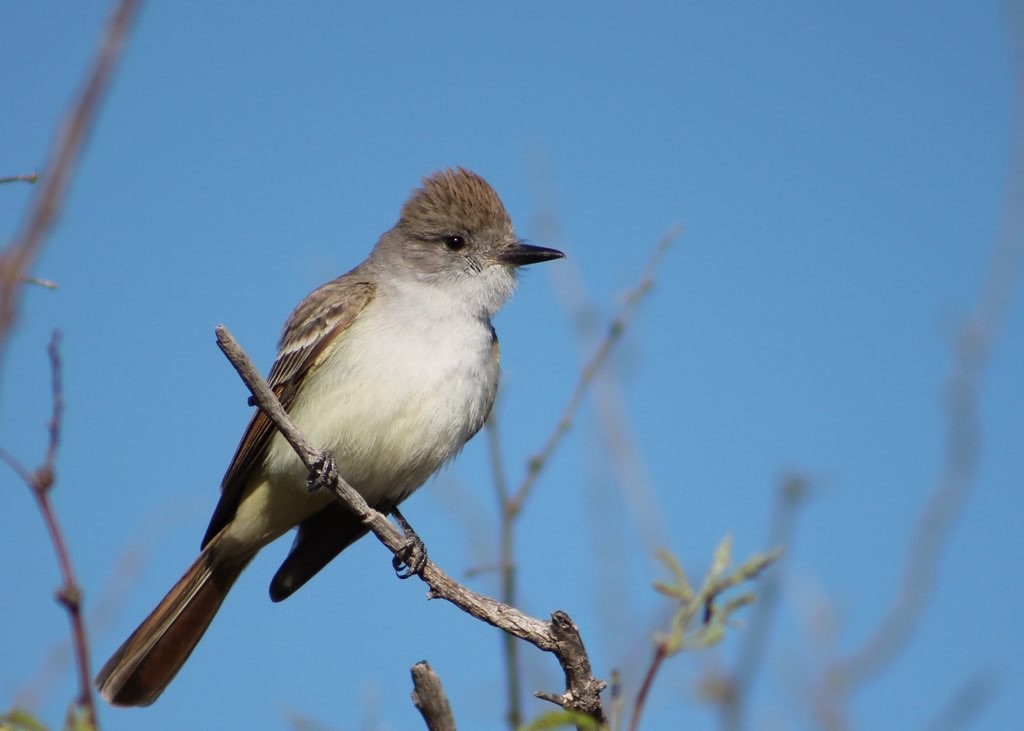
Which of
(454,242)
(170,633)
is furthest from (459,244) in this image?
(170,633)

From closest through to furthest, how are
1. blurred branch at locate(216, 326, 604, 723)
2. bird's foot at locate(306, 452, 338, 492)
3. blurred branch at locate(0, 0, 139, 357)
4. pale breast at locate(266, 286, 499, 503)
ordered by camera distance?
1. blurred branch at locate(0, 0, 139, 357)
2. blurred branch at locate(216, 326, 604, 723)
3. bird's foot at locate(306, 452, 338, 492)
4. pale breast at locate(266, 286, 499, 503)

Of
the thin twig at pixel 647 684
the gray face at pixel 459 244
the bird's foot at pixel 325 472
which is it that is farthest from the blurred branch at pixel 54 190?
the gray face at pixel 459 244

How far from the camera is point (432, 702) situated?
8.71ft

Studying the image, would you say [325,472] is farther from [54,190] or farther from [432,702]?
[54,190]

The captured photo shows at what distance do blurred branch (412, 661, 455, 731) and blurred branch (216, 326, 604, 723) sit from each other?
0.39m

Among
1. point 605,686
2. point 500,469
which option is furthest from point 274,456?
point 605,686

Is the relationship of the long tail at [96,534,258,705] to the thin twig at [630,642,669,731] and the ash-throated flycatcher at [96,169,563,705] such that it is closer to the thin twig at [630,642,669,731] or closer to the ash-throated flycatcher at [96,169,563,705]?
the ash-throated flycatcher at [96,169,563,705]

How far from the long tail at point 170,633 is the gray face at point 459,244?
168 cm

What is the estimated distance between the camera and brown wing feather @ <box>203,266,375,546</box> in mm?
5234

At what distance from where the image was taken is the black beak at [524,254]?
586 centimetres

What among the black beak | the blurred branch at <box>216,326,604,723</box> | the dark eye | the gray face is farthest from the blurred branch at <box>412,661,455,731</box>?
the dark eye

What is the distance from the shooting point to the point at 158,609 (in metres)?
5.24

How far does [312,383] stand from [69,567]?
11.0ft

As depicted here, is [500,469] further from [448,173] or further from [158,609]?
[448,173]
